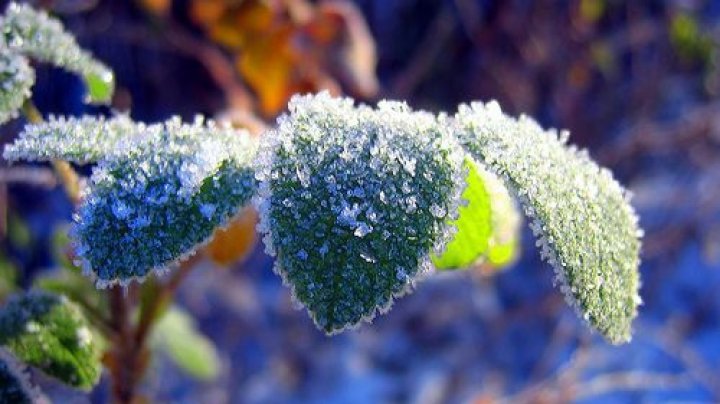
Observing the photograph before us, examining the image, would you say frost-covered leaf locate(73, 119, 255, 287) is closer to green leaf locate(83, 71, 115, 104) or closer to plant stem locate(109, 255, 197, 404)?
green leaf locate(83, 71, 115, 104)

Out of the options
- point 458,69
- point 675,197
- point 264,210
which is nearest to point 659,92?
point 675,197

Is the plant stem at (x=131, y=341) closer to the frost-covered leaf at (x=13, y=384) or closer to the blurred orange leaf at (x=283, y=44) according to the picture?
the frost-covered leaf at (x=13, y=384)

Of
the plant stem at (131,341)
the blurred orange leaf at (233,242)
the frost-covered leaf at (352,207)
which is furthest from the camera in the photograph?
the blurred orange leaf at (233,242)

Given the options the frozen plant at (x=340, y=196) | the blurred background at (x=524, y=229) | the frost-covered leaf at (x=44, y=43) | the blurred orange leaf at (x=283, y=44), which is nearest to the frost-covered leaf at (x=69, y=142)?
the frozen plant at (x=340, y=196)

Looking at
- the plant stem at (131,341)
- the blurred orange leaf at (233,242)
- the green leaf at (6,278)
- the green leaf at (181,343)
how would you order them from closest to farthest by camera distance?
the plant stem at (131,341) < the blurred orange leaf at (233,242) < the green leaf at (181,343) < the green leaf at (6,278)

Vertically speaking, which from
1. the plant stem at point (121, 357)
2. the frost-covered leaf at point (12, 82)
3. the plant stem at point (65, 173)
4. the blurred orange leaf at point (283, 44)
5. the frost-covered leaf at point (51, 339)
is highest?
the blurred orange leaf at point (283, 44)

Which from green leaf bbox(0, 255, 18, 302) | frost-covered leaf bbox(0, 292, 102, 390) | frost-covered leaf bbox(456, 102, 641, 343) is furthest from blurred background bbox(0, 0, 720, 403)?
frost-covered leaf bbox(456, 102, 641, 343)

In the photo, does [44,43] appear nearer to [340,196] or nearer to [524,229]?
[340,196]
